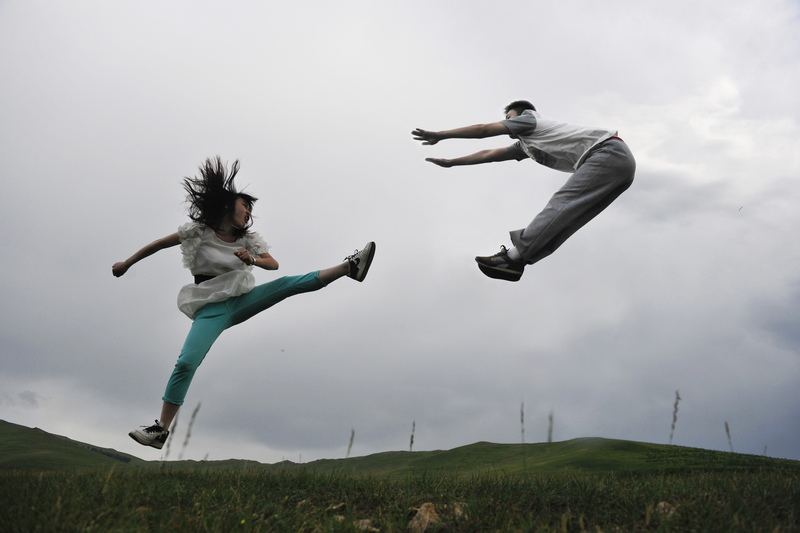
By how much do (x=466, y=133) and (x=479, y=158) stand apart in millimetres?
897

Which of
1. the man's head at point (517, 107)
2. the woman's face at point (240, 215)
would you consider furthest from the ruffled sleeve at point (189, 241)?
the man's head at point (517, 107)

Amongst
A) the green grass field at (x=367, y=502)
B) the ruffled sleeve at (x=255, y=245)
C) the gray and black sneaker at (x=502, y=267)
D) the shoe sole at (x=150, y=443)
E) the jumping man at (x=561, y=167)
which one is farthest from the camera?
the ruffled sleeve at (x=255, y=245)

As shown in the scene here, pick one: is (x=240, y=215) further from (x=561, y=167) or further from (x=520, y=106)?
(x=561, y=167)

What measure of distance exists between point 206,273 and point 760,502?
5.06m

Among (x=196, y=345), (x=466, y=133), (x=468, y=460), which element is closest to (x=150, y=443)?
(x=196, y=345)

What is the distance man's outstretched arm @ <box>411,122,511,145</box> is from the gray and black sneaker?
1.12 metres

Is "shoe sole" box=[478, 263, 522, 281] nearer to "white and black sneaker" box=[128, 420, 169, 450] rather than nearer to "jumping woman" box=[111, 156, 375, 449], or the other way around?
"jumping woman" box=[111, 156, 375, 449]

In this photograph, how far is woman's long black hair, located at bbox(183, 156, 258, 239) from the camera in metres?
5.67

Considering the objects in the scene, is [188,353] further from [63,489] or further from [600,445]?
[600,445]

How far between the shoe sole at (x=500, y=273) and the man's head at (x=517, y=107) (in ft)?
5.48

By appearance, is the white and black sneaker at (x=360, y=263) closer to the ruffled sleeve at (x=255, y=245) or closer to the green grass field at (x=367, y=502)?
the ruffled sleeve at (x=255, y=245)

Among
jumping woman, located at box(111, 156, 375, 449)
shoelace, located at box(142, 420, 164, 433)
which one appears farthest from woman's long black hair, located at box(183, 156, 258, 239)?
shoelace, located at box(142, 420, 164, 433)

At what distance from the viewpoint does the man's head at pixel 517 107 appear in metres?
5.45

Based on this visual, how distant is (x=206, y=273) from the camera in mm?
5457
